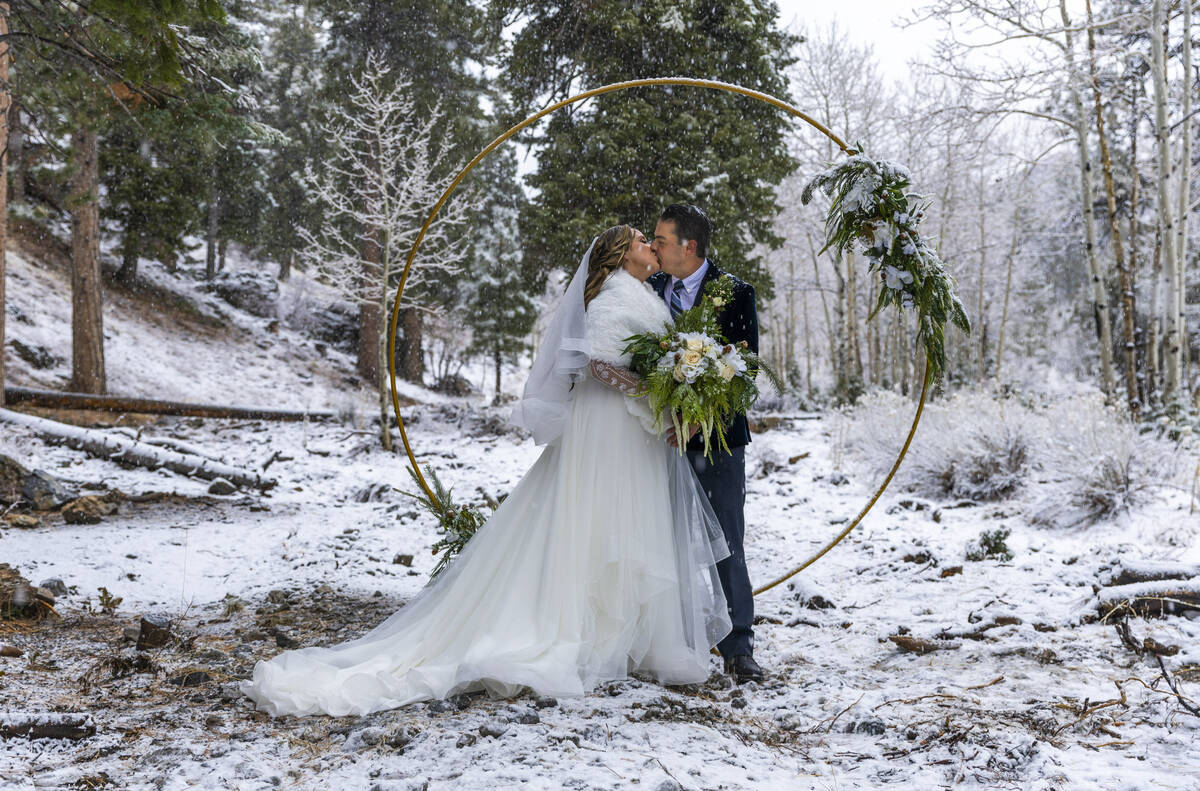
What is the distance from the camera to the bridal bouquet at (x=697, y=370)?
3482 mm

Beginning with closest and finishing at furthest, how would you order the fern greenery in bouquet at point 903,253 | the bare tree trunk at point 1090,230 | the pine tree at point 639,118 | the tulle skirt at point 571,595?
the tulle skirt at point 571,595 → the fern greenery in bouquet at point 903,253 → the bare tree trunk at point 1090,230 → the pine tree at point 639,118

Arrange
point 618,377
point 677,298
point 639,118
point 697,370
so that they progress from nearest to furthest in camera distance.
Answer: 1. point 697,370
2. point 618,377
3. point 677,298
4. point 639,118

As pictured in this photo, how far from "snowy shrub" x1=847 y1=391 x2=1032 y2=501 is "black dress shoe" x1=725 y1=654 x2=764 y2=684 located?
4665 mm

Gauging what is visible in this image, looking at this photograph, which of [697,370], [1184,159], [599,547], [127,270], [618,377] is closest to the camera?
[697,370]

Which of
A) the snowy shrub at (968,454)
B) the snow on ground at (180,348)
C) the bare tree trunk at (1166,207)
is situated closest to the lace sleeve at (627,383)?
the snowy shrub at (968,454)

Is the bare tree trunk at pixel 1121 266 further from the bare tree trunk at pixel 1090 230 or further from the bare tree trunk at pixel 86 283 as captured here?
the bare tree trunk at pixel 86 283

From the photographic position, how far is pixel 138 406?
44.6 feet

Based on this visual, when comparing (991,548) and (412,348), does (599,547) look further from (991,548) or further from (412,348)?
(412,348)

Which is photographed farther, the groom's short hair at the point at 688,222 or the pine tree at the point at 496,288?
the pine tree at the point at 496,288

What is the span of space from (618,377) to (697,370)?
0.41 meters

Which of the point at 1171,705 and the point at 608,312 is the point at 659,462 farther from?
the point at 1171,705

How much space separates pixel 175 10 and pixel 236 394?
16.2 metres

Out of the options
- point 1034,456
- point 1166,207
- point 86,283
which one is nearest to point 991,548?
point 1034,456

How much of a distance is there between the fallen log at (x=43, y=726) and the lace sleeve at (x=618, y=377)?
2.44 meters
